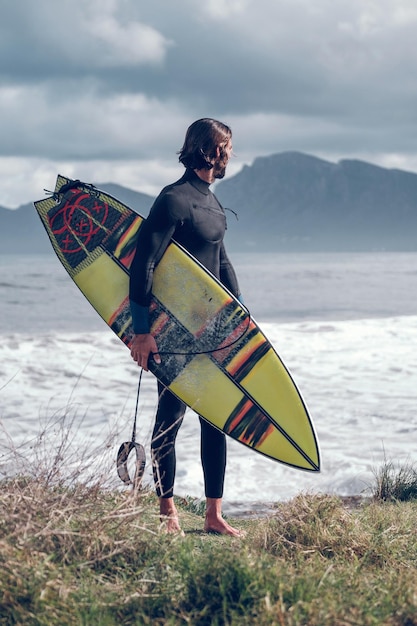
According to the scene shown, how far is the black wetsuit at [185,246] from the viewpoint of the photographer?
11.2ft

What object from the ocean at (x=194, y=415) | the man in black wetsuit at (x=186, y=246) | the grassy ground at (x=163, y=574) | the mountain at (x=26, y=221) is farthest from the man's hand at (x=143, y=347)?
the mountain at (x=26, y=221)

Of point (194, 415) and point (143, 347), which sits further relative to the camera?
point (194, 415)

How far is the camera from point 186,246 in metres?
3.61

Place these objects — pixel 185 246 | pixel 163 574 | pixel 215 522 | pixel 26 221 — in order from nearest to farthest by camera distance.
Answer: pixel 163 574 → pixel 185 246 → pixel 215 522 → pixel 26 221

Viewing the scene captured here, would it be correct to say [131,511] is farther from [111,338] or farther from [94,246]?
[111,338]

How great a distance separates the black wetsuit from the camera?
3.41 m

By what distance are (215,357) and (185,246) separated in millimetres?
577

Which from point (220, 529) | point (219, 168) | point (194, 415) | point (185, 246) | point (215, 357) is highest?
point (219, 168)

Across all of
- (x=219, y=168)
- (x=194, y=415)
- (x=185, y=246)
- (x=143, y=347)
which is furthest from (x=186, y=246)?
(x=194, y=415)

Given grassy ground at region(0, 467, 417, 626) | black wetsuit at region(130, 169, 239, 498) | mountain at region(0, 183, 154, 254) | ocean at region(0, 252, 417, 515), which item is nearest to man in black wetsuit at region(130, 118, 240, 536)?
black wetsuit at region(130, 169, 239, 498)

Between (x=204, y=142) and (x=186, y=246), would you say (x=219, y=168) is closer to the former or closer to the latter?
(x=204, y=142)

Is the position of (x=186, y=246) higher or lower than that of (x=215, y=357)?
higher

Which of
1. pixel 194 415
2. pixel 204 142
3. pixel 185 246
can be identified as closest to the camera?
pixel 204 142

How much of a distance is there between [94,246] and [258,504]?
8.09 ft
